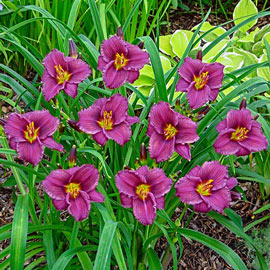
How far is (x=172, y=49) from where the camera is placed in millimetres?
2246

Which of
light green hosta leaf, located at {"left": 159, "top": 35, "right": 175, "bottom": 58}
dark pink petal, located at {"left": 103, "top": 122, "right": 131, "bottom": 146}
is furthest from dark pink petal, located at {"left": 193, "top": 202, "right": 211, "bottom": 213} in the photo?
light green hosta leaf, located at {"left": 159, "top": 35, "right": 175, "bottom": 58}

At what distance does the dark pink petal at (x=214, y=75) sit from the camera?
124 cm

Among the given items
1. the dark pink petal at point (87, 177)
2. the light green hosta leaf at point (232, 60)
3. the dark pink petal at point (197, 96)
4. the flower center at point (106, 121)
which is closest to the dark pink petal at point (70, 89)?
the flower center at point (106, 121)

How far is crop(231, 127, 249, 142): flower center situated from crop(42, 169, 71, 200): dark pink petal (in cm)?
44

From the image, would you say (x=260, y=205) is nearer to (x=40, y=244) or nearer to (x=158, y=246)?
(x=158, y=246)

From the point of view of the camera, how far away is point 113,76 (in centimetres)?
117

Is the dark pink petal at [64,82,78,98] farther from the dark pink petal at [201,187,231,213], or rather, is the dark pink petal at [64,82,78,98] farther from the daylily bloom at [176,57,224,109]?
the dark pink petal at [201,187,231,213]

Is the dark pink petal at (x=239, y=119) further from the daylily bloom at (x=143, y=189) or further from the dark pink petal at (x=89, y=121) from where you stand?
the dark pink petal at (x=89, y=121)

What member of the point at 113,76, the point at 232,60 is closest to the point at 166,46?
the point at 232,60

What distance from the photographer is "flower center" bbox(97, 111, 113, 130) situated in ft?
3.72

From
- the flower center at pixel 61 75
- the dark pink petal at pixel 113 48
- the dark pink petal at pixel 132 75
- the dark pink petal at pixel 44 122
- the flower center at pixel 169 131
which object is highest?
the dark pink petal at pixel 113 48

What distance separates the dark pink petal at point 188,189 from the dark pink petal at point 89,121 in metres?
0.25

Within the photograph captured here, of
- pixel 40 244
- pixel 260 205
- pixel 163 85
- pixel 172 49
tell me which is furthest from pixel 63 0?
pixel 260 205

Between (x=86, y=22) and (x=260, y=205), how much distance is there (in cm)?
126
